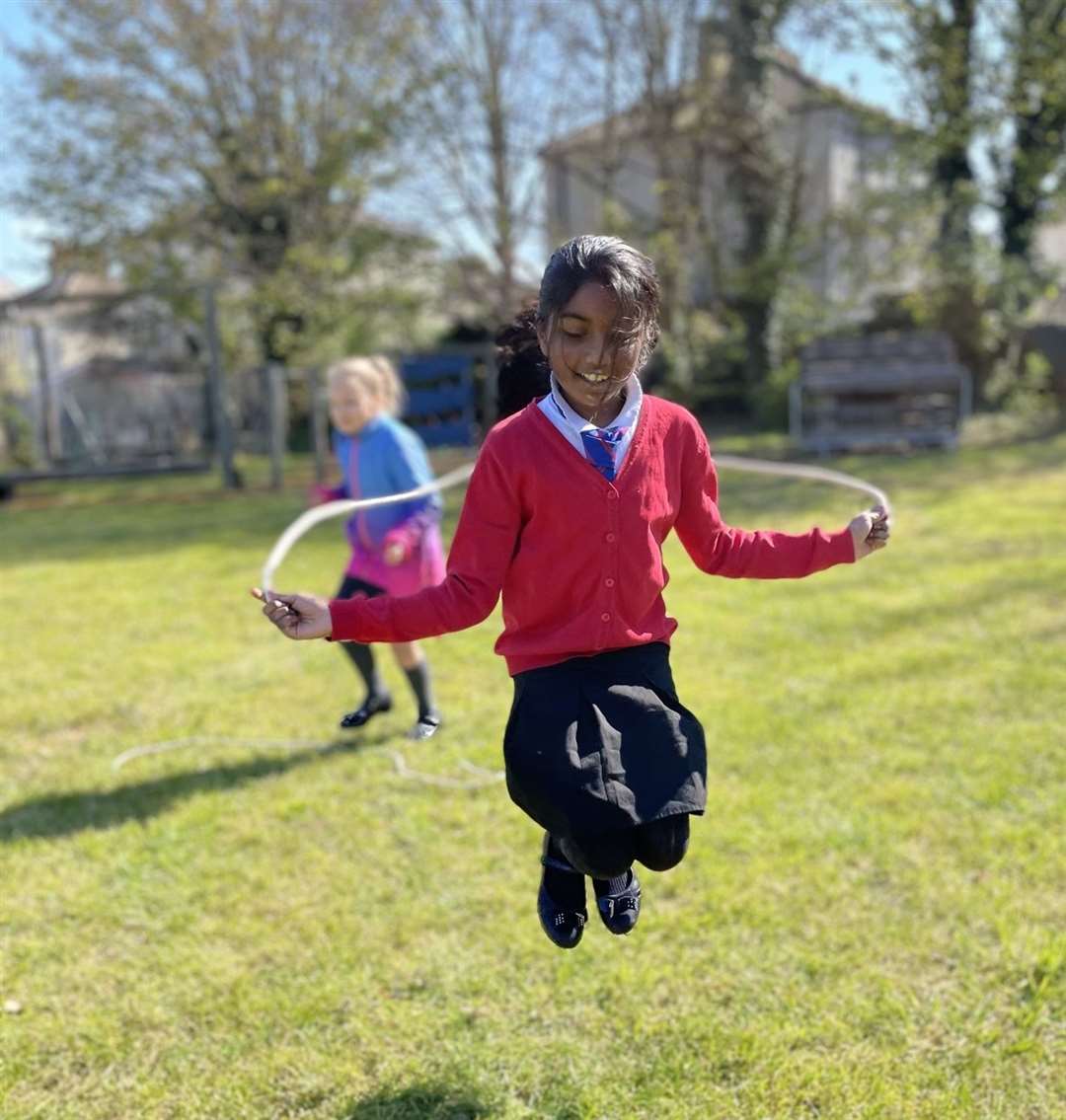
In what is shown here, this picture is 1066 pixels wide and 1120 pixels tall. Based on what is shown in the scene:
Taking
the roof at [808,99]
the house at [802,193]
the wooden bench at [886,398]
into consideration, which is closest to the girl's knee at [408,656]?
the wooden bench at [886,398]

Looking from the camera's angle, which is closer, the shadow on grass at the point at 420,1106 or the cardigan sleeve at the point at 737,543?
the cardigan sleeve at the point at 737,543

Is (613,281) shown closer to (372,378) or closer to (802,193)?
(372,378)

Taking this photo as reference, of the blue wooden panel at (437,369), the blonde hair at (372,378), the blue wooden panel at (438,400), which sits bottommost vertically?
the blue wooden panel at (438,400)

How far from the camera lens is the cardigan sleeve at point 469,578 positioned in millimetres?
2521

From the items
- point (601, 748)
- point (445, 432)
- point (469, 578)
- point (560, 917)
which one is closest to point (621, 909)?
point (560, 917)

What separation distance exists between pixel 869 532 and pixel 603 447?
0.82m

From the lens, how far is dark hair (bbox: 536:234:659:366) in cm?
242

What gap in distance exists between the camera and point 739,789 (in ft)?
17.0

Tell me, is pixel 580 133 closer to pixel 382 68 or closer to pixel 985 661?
pixel 382 68

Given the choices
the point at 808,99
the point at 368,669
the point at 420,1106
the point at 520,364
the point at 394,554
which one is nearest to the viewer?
the point at 420,1106

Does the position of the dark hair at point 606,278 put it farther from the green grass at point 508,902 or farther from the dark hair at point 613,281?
the green grass at point 508,902

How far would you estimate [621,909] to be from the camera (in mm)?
2793

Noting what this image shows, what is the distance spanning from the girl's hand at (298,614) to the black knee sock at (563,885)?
94cm

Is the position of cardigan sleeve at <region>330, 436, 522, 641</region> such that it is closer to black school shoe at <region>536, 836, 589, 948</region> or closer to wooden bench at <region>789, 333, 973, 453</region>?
black school shoe at <region>536, 836, 589, 948</region>
